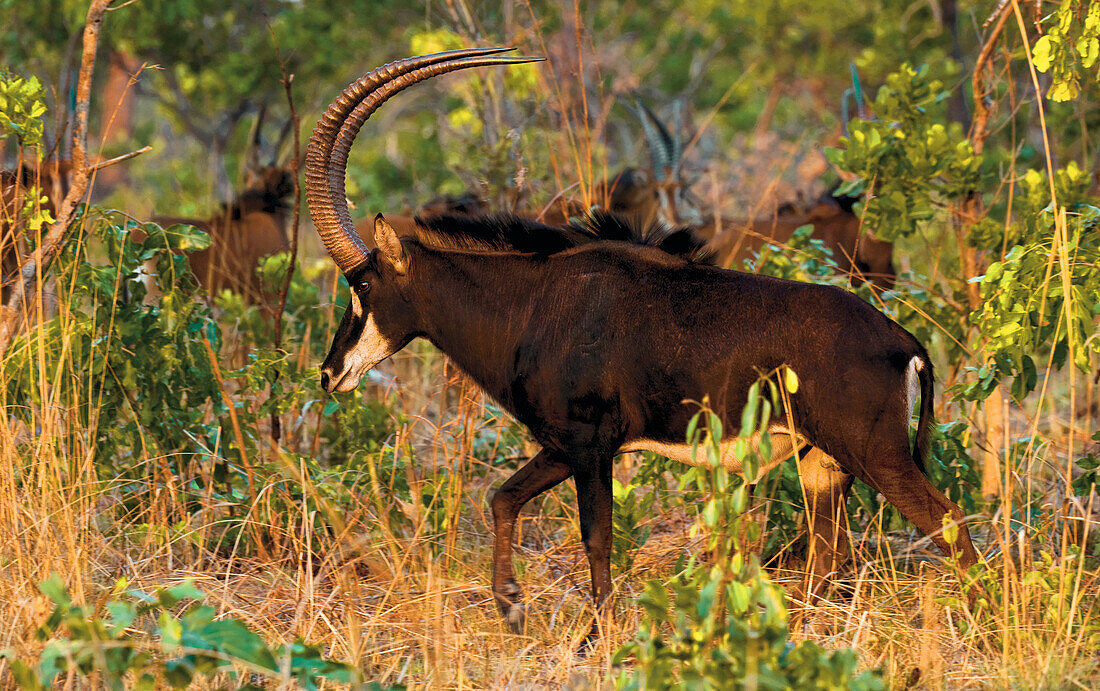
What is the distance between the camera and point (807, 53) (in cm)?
1728

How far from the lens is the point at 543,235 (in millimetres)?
4070

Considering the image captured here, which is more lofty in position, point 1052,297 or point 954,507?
point 1052,297

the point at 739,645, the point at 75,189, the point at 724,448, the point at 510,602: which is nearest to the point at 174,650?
the point at 739,645

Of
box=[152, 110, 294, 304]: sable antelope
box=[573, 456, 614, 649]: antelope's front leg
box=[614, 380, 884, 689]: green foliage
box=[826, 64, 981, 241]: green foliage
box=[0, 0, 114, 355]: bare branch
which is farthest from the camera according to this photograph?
box=[152, 110, 294, 304]: sable antelope

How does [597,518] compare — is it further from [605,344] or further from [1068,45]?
[1068,45]

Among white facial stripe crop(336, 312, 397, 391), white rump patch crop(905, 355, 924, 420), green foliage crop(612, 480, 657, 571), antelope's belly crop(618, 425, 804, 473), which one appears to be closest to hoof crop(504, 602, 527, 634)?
green foliage crop(612, 480, 657, 571)

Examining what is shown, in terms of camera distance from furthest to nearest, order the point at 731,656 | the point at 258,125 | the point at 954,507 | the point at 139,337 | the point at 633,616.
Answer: the point at 258,125 → the point at 139,337 → the point at 633,616 → the point at 954,507 → the point at 731,656

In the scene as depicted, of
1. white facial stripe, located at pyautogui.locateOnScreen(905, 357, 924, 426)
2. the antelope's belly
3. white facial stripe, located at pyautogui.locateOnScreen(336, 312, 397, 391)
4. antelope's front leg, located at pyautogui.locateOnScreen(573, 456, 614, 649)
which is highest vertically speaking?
white facial stripe, located at pyautogui.locateOnScreen(336, 312, 397, 391)

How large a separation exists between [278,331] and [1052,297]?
3.21 meters

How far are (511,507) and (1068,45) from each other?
8.22ft

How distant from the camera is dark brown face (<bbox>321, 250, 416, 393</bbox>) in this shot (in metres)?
4.10

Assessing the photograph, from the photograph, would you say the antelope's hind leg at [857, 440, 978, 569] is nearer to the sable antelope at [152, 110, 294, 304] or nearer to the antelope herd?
the antelope herd

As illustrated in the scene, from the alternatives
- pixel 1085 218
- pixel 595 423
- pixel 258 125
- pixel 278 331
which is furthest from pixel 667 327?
pixel 258 125

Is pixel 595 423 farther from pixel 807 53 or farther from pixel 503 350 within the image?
pixel 807 53
